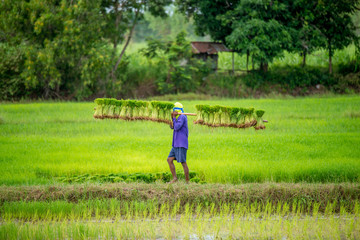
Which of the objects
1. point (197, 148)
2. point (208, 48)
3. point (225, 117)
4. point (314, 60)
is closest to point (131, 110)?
point (197, 148)

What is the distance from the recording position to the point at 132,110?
11.4 meters

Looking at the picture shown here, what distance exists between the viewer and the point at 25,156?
9898 mm

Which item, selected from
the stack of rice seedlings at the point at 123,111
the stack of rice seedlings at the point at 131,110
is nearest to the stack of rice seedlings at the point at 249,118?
the stack of rice seedlings at the point at 131,110

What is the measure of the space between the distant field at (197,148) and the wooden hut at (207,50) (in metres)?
10.5

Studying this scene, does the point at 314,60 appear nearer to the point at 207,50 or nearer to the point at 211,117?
the point at 207,50

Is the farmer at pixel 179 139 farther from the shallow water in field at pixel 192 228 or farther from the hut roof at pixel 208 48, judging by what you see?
the hut roof at pixel 208 48

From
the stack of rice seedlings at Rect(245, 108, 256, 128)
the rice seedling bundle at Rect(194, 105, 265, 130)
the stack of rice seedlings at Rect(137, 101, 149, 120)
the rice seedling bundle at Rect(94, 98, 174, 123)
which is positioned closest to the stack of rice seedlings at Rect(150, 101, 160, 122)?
the rice seedling bundle at Rect(94, 98, 174, 123)

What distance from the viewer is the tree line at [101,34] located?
21406 mm

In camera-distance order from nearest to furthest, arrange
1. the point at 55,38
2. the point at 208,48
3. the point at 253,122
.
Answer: the point at 253,122 → the point at 55,38 → the point at 208,48

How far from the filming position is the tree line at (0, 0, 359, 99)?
70.2 feet

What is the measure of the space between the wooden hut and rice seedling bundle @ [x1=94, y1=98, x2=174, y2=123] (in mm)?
15594

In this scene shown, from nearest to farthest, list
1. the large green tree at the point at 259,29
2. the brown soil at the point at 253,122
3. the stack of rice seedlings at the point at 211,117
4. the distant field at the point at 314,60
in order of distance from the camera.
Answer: the stack of rice seedlings at the point at 211,117
the brown soil at the point at 253,122
the large green tree at the point at 259,29
the distant field at the point at 314,60

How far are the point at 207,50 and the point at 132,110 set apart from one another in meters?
16.0

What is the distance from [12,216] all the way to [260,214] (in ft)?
11.8
